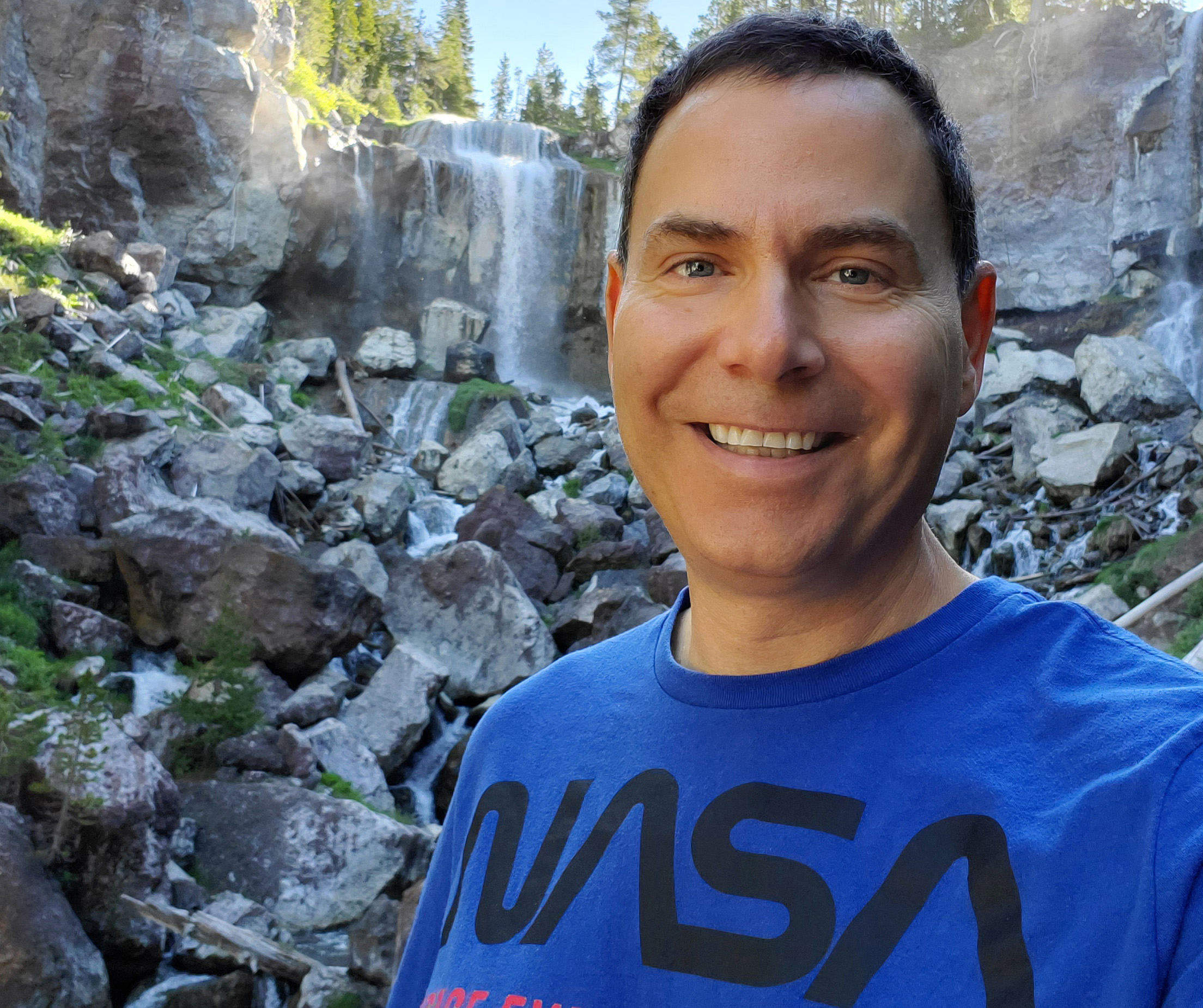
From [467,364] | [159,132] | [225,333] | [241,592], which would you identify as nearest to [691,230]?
[241,592]

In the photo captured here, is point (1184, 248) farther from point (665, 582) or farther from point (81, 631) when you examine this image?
point (81, 631)

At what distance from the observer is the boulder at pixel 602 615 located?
12258 mm

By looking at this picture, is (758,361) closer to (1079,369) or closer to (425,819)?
(425,819)

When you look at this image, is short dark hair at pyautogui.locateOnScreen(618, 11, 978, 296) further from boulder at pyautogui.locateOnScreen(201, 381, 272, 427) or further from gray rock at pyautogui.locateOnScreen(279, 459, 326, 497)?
boulder at pyautogui.locateOnScreen(201, 381, 272, 427)

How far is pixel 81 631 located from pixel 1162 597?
36.0 ft

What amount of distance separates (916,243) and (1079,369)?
19.3 meters

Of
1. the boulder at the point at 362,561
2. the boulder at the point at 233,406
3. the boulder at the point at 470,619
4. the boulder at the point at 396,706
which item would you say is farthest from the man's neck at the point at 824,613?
the boulder at the point at 233,406

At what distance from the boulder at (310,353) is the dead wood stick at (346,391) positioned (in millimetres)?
238

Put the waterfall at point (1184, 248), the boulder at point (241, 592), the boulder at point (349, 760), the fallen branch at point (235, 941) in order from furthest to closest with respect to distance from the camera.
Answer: the waterfall at point (1184, 248) < the boulder at point (241, 592) < the boulder at point (349, 760) < the fallen branch at point (235, 941)

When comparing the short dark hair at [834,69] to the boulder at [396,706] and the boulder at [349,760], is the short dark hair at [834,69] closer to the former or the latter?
the boulder at [349,760]

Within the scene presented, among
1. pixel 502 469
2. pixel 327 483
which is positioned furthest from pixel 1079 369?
pixel 327 483

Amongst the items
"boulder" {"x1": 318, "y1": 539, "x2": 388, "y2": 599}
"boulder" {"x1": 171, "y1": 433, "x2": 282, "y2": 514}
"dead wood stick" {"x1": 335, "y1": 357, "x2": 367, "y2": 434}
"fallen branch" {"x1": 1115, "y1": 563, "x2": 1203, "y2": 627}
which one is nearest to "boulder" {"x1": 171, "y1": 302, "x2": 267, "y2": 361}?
"dead wood stick" {"x1": 335, "y1": 357, "x2": 367, "y2": 434}

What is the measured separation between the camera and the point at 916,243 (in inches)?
48.8

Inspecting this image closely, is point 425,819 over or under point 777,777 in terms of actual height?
under
